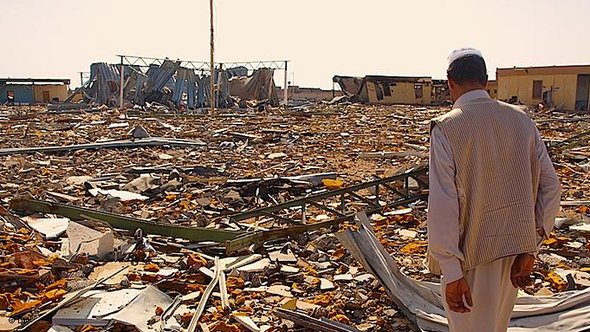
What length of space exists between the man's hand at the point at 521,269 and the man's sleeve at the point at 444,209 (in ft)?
1.06

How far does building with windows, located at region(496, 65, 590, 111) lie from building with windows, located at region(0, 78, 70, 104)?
3776 centimetres

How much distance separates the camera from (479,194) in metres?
2.77

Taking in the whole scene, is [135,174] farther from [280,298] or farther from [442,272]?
[442,272]

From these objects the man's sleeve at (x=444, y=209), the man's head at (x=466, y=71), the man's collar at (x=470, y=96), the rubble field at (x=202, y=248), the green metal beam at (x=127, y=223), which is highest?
the man's head at (x=466, y=71)

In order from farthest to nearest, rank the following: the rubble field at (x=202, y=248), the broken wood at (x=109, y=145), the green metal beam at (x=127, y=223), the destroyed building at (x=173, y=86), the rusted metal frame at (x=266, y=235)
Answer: the destroyed building at (x=173, y=86) < the broken wood at (x=109, y=145) < the green metal beam at (x=127, y=223) < the rusted metal frame at (x=266, y=235) < the rubble field at (x=202, y=248)

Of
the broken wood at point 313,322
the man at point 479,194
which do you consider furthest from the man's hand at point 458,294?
the broken wood at point 313,322

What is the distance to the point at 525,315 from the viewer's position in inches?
170

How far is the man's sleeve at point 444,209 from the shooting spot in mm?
2707

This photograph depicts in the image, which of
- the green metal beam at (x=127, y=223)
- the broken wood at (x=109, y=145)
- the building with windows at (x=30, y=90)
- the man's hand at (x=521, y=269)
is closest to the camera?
the man's hand at (x=521, y=269)

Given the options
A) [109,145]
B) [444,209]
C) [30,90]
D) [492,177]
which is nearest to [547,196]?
[492,177]

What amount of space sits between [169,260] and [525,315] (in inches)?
145

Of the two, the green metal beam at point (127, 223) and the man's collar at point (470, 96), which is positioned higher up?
the man's collar at point (470, 96)

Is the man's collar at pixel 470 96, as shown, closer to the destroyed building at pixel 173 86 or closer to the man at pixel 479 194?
the man at pixel 479 194

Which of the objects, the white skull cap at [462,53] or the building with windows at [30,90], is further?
the building with windows at [30,90]
